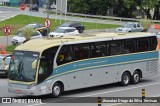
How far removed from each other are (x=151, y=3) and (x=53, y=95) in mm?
59869

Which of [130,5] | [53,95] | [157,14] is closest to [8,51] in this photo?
[53,95]

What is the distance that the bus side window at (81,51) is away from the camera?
22672 millimetres

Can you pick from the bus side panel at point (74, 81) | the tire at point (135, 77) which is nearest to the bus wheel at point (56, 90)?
the bus side panel at point (74, 81)

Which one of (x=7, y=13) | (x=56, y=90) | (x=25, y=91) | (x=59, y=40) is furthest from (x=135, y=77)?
(x=7, y=13)

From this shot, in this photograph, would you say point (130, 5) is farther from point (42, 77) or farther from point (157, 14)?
point (42, 77)

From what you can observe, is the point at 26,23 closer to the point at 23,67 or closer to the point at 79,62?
the point at 79,62

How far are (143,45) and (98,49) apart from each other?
3859mm

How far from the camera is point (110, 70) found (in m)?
24.5

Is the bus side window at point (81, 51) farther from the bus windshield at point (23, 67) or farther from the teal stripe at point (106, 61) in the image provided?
→ the bus windshield at point (23, 67)

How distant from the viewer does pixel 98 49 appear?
78.4 ft

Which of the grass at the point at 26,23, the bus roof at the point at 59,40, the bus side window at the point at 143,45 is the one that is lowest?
the grass at the point at 26,23

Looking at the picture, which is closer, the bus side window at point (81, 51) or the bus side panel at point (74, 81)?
the bus side panel at point (74, 81)

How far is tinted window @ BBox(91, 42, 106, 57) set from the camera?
23609 mm

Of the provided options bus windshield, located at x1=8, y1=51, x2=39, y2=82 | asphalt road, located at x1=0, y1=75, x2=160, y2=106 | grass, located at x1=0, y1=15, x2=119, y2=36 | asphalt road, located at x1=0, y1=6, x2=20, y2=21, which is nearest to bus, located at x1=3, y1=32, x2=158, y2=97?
bus windshield, located at x1=8, y1=51, x2=39, y2=82
